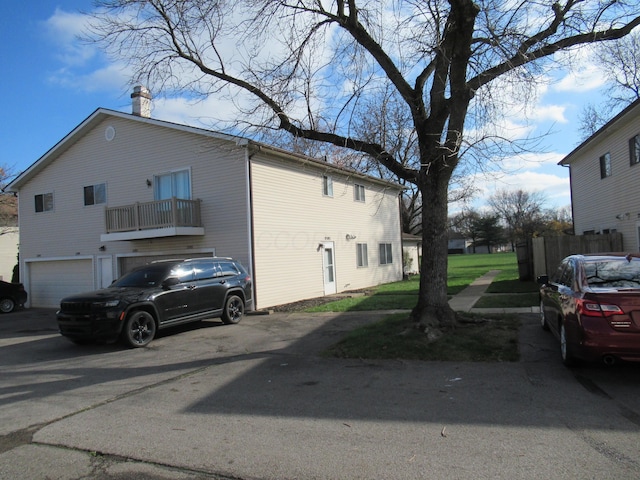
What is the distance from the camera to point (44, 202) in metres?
21.2

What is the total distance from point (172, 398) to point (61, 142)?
1752cm

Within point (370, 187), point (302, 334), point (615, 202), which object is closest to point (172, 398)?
point (302, 334)

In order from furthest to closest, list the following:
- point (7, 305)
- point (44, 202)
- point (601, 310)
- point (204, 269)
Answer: point (44, 202) → point (7, 305) → point (204, 269) → point (601, 310)

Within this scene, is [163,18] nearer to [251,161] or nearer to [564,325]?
[251,161]

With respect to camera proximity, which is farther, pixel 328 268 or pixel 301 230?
pixel 328 268

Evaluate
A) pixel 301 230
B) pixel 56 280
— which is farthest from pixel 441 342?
pixel 56 280

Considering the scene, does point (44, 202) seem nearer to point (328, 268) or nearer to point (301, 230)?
point (301, 230)

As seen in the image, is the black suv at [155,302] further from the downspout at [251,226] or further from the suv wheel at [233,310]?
the downspout at [251,226]

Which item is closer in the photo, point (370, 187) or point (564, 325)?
point (564, 325)

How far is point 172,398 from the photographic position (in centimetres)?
615

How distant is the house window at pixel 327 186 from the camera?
65.0ft

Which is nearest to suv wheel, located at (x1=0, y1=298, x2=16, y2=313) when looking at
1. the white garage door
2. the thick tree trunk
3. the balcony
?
the white garage door

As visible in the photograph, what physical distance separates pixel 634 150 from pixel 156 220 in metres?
15.9

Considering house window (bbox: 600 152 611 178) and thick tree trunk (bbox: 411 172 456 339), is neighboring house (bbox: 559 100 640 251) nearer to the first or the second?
house window (bbox: 600 152 611 178)
